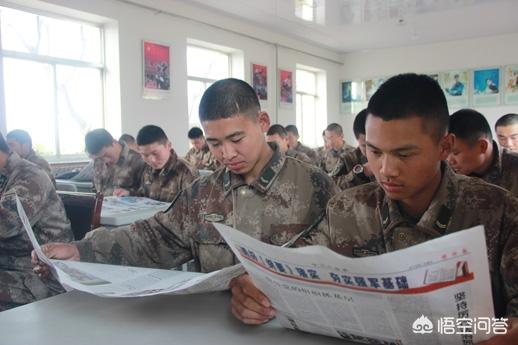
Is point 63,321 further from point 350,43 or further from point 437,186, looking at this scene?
point 350,43

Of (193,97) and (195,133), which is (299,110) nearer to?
(193,97)

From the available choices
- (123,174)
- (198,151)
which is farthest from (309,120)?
(123,174)

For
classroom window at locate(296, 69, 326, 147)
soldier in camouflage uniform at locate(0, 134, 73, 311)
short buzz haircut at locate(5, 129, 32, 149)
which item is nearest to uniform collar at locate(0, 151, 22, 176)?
soldier in camouflage uniform at locate(0, 134, 73, 311)

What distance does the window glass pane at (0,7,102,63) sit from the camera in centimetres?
506

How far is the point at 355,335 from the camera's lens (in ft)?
2.52

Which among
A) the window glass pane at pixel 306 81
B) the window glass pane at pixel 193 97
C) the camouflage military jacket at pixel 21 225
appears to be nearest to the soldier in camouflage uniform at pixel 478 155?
the camouflage military jacket at pixel 21 225

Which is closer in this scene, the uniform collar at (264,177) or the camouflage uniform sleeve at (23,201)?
the uniform collar at (264,177)

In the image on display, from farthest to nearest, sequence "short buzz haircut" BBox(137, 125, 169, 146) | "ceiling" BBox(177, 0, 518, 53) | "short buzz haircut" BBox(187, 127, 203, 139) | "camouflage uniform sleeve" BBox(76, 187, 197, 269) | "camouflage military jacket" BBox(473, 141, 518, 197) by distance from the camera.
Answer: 1. "short buzz haircut" BBox(187, 127, 203, 139)
2. "ceiling" BBox(177, 0, 518, 53)
3. "short buzz haircut" BBox(137, 125, 169, 146)
4. "camouflage military jacket" BBox(473, 141, 518, 197)
5. "camouflage uniform sleeve" BBox(76, 187, 197, 269)

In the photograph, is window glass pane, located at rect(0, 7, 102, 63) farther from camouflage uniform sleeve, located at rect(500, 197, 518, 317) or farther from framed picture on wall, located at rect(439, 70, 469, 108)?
framed picture on wall, located at rect(439, 70, 469, 108)

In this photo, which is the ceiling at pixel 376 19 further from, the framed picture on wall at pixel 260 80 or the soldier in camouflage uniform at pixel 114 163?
the soldier in camouflage uniform at pixel 114 163

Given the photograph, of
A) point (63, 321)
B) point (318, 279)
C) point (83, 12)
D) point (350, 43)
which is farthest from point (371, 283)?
point (350, 43)

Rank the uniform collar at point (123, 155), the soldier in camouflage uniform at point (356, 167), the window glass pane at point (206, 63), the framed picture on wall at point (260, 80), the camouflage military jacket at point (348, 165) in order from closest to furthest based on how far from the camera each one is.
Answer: the soldier in camouflage uniform at point (356, 167) → the camouflage military jacket at point (348, 165) → the uniform collar at point (123, 155) → the window glass pane at point (206, 63) → the framed picture on wall at point (260, 80)

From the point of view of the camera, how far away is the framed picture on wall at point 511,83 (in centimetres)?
921

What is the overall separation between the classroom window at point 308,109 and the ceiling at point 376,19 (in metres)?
0.79
